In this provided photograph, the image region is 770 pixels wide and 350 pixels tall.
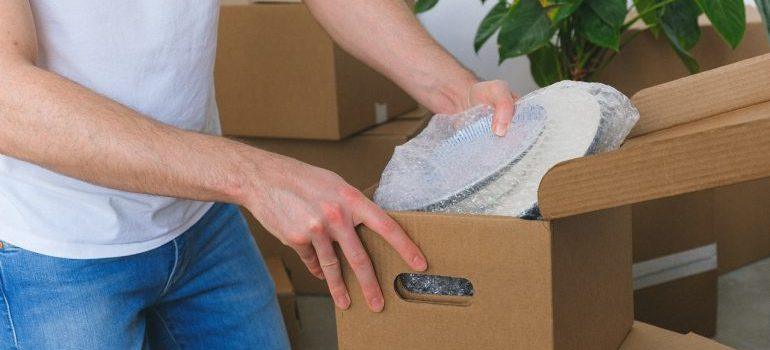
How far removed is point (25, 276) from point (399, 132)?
4.76ft

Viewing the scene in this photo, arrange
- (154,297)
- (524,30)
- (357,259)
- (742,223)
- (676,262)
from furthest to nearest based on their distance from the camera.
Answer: (742,223) < (676,262) < (524,30) < (154,297) < (357,259)

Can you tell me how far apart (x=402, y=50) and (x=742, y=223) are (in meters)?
1.69

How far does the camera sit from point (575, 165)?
0.72 m

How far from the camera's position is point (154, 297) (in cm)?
112

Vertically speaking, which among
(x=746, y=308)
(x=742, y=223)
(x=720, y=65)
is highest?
(x=720, y=65)

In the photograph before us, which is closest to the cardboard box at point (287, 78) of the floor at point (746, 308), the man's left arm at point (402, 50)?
the man's left arm at point (402, 50)

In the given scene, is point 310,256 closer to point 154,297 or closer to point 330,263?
point 330,263

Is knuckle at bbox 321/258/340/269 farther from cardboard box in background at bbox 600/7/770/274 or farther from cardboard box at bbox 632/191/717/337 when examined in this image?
cardboard box in background at bbox 600/7/770/274

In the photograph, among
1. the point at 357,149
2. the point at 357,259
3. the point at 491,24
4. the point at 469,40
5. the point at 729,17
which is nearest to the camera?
the point at 357,259

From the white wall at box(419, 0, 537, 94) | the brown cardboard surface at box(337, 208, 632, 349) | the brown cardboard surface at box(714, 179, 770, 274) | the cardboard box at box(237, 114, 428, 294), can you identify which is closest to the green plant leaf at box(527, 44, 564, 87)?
the cardboard box at box(237, 114, 428, 294)

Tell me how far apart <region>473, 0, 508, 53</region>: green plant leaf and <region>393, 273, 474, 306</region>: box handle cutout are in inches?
51.1

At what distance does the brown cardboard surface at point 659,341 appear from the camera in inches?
37.5

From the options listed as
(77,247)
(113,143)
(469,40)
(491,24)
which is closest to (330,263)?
(113,143)

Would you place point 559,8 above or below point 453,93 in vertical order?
below
